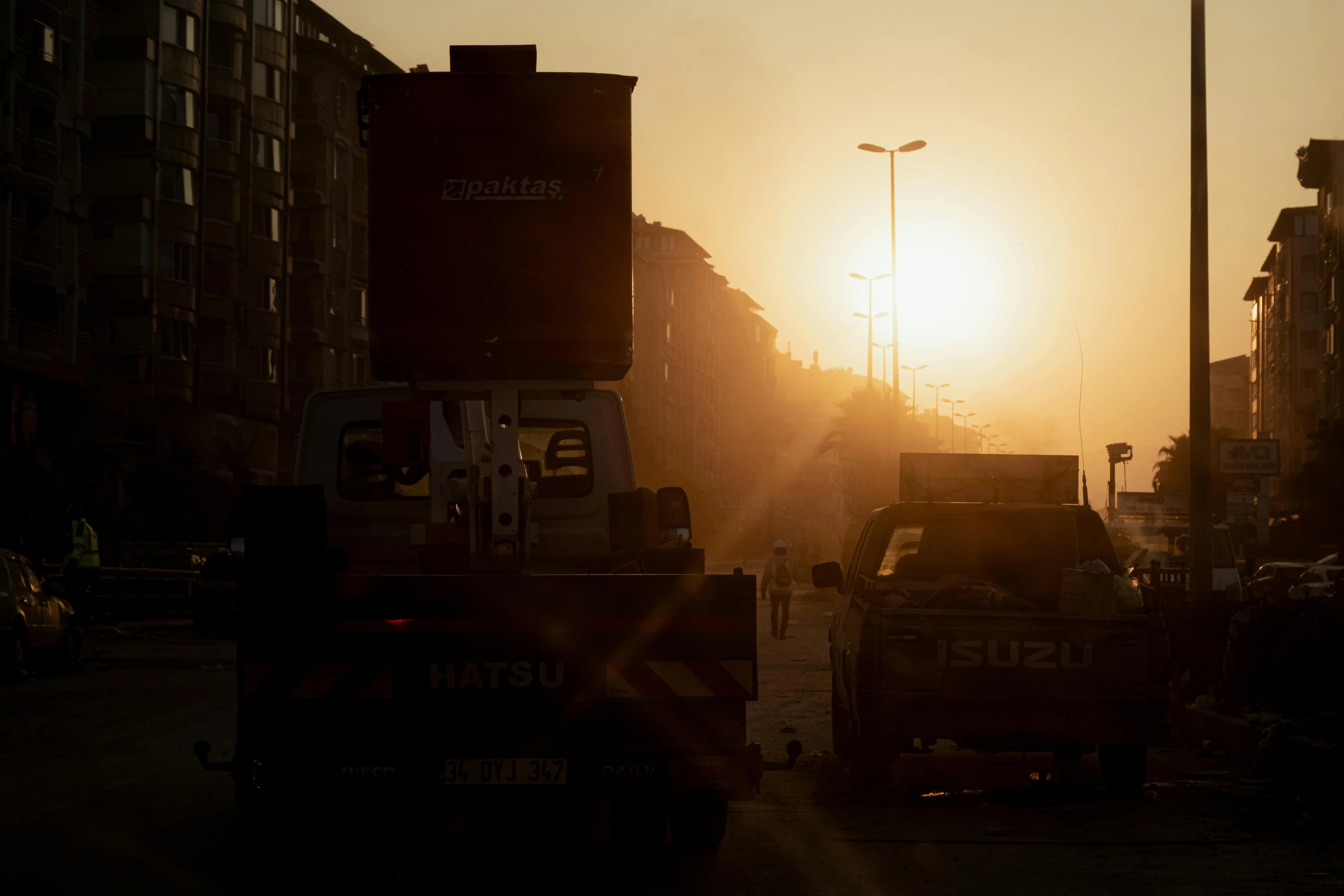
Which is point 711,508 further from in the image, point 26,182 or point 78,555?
point 78,555

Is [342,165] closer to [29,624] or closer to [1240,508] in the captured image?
[1240,508]

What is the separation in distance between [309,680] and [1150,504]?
56004mm

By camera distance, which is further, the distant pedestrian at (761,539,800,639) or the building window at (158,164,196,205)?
the building window at (158,164,196,205)

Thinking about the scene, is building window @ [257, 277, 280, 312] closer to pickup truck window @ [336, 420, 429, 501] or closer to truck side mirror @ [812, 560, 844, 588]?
truck side mirror @ [812, 560, 844, 588]

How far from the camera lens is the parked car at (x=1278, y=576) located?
34.9 meters

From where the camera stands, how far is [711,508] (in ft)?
301

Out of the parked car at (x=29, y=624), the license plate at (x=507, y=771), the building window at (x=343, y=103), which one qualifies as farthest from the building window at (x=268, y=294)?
the license plate at (x=507, y=771)

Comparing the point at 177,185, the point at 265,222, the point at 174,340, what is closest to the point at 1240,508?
the point at 265,222

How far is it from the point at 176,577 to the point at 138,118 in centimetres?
2347

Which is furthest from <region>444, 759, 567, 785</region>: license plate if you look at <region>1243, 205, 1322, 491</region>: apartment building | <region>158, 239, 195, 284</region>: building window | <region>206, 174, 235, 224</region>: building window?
<region>1243, 205, 1322, 491</region>: apartment building

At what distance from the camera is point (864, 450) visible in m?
73.8

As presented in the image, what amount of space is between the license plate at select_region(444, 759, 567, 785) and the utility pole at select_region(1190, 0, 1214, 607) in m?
11.9

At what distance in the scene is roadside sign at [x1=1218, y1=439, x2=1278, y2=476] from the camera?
81.6 feet

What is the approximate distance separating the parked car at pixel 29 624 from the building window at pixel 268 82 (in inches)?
1725
